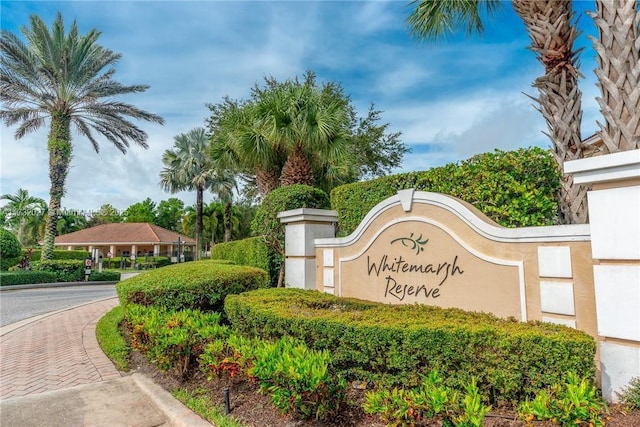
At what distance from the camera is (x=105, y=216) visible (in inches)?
2343

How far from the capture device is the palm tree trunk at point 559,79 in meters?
5.70

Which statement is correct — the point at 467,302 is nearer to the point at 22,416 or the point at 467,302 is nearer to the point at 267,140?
the point at 22,416

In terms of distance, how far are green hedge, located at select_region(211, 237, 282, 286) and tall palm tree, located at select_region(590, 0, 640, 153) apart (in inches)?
285

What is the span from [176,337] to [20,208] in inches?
2409

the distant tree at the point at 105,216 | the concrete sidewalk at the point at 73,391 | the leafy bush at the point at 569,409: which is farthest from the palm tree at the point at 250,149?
the distant tree at the point at 105,216

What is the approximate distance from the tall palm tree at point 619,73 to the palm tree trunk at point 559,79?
1.49m

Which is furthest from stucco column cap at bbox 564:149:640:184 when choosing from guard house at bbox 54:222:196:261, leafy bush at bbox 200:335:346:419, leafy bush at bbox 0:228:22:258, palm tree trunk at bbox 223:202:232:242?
guard house at bbox 54:222:196:261

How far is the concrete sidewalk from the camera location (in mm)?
3704

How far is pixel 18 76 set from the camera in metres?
19.3

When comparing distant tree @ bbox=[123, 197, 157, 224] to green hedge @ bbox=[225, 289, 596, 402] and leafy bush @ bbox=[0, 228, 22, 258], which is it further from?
green hedge @ bbox=[225, 289, 596, 402]

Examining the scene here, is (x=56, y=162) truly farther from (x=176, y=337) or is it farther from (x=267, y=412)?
(x=267, y=412)

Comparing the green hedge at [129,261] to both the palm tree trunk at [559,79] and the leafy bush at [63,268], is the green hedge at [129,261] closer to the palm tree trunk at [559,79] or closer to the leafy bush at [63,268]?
the leafy bush at [63,268]

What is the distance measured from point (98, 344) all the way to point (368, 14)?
8.50 meters

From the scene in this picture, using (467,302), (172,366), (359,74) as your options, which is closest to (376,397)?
(467,302)
